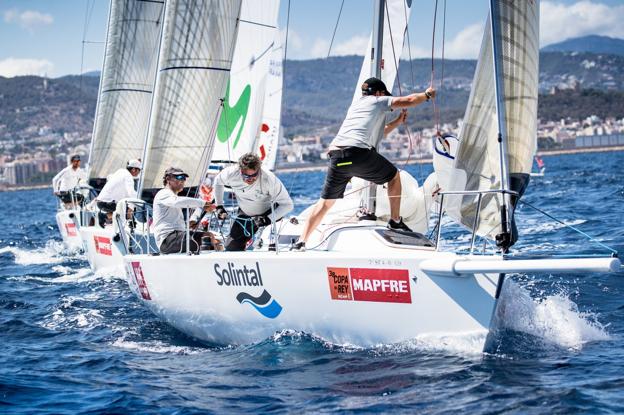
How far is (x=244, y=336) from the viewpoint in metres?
6.02

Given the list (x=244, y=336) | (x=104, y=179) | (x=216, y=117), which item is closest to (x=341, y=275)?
(x=244, y=336)

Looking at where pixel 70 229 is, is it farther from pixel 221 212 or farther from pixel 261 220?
pixel 261 220

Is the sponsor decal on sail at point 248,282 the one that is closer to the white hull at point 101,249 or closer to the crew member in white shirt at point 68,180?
the white hull at point 101,249

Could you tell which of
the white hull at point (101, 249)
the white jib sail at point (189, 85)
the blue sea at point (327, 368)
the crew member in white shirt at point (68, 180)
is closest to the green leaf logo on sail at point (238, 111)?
the white hull at point (101, 249)

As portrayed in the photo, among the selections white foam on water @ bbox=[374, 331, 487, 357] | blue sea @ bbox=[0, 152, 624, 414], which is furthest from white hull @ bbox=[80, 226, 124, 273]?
white foam on water @ bbox=[374, 331, 487, 357]

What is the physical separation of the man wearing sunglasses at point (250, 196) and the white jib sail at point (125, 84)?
24.1 feet

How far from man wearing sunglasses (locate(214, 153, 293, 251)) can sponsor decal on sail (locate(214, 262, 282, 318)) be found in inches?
19.3

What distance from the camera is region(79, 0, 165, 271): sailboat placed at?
13.2m

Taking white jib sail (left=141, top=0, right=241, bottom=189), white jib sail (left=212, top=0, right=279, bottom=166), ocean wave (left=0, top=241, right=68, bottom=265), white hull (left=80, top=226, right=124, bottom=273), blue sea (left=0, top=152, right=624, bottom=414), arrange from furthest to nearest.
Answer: ocean wave (left=0, top=241, right=68, bottom=265) < white jib sail (left=212, top=0, right=279, bottom=166) < white hull (left=80, top=226, right=124, bottom=273) < white jib sail (left=141, top=0, right=241, bottom=189) < blue sea (left=0, top=152, right=624, bottom=414)

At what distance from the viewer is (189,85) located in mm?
8922

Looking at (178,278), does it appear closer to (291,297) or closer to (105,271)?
(291,297)

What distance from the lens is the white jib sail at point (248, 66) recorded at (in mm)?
11414

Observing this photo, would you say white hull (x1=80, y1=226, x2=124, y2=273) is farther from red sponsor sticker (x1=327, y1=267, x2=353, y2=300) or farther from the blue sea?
red sponsor sticker (x1=327, y1=267, x2=353, y2=300)

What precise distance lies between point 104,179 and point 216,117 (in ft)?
18.0
